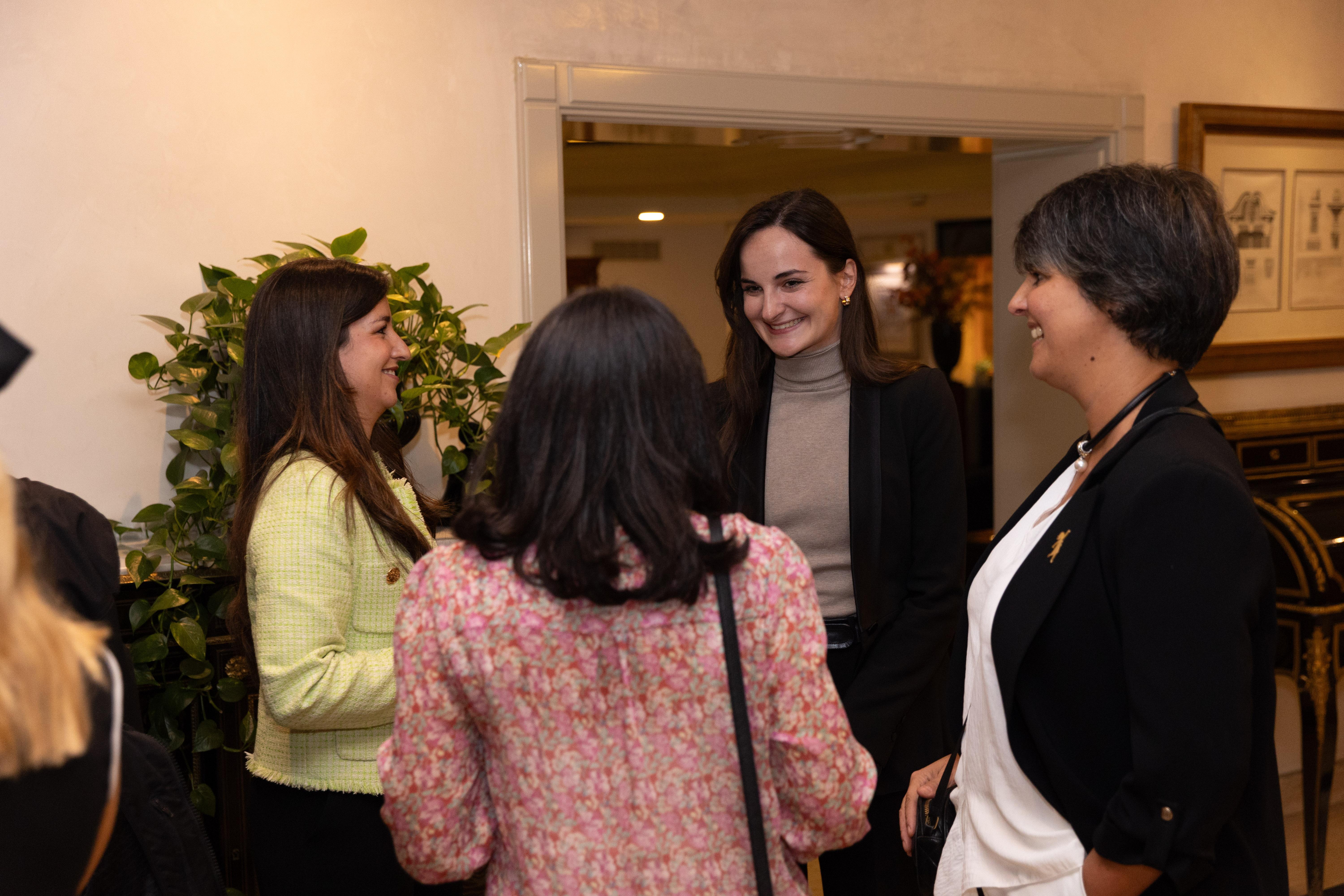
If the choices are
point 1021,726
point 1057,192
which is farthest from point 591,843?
point 1057,192

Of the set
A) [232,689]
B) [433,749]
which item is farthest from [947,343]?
[433,749]

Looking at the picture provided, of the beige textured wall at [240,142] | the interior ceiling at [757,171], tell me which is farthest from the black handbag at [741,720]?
the interior ceiling at [757,171]

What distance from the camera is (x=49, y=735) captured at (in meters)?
0.78

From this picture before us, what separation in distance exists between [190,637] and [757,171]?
6.76 meters

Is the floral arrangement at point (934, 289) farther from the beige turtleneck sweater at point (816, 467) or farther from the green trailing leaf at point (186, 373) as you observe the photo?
the green trailing leaf at point (186, 373)

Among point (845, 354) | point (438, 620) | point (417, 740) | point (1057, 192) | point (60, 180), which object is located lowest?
point (417, 740)

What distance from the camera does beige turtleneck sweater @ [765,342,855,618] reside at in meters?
2.16

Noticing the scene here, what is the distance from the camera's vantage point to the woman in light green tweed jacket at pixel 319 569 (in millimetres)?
1623

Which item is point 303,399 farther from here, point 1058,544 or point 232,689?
point 1058,544

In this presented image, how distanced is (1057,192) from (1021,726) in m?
0.72

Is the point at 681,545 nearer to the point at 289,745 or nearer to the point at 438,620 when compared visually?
the point at 438,620

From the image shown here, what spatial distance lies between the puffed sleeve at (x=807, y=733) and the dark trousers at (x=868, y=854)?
91 cm

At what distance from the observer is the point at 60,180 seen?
244 centimetres

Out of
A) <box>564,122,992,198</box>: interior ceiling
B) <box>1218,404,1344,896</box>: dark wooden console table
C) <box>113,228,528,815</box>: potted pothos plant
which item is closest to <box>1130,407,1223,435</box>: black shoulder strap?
<box>113,228,528,815</box>: potted pothos plant
